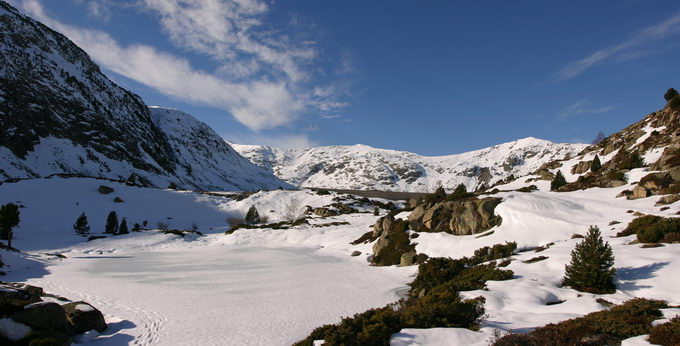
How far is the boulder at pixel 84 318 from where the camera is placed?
12734 millimetres

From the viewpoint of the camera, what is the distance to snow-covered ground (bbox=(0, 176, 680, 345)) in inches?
510

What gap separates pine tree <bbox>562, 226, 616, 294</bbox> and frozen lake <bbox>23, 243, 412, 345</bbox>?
30.8ft

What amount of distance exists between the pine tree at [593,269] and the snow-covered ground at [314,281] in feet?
1.71

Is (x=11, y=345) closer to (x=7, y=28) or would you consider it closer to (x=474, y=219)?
(x=474, y=219)

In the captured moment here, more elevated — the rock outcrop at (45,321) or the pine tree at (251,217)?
the pine tree at (251,217)

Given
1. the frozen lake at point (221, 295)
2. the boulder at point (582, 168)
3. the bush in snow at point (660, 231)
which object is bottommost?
the frozen lake at point (221, 295)

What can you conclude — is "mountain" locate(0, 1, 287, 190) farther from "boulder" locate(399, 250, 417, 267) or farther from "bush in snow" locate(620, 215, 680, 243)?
"bush in snow" locate(620, 215, 680, 243)

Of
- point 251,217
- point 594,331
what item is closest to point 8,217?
point 251,217

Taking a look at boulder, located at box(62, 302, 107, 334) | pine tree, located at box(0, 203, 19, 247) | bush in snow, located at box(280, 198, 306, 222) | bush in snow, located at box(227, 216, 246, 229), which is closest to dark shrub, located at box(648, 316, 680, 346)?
boulder, located at box(62, 302, 107, 334)

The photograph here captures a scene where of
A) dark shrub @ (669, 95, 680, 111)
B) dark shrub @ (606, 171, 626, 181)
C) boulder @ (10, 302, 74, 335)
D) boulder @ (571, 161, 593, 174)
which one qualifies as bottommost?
boulder @ (10, 302, 74, 335)

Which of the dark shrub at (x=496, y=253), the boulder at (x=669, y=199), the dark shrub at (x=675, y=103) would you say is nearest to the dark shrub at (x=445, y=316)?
the dark shrub at (x=496, y=253)

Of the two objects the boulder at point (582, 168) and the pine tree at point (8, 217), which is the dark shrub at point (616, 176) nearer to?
the boulder at point (582, 168)

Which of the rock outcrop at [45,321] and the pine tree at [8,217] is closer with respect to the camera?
the rock outcrop at [45,321]

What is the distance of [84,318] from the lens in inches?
512
